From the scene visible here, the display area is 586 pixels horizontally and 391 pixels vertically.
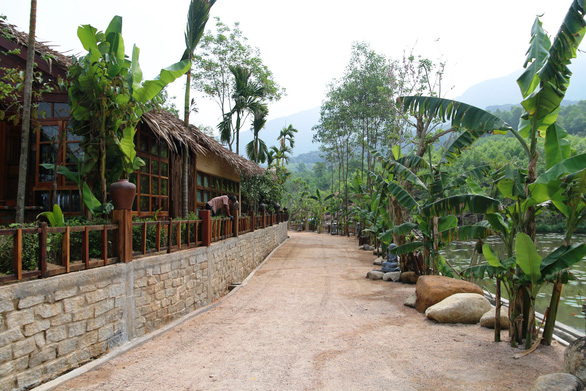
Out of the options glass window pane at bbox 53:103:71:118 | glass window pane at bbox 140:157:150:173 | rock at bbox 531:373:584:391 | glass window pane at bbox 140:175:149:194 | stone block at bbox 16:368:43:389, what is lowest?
rock at bbox 531:373:584:391

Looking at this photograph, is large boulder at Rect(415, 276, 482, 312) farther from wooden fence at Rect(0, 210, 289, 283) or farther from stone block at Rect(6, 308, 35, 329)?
stone block at Rect(6, 308, 35, 329)

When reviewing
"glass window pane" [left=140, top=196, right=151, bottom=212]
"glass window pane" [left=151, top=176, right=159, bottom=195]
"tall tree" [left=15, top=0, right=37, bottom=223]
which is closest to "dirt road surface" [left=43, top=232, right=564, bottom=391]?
"tall tree" [left=15, top=0, right=37, bottom=223]

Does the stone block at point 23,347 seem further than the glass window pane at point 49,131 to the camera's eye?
No

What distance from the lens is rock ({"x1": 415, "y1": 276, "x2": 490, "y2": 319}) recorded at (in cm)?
744

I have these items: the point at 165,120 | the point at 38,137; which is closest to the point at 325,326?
the point at 165,120

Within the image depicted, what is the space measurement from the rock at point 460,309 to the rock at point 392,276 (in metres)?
4.40

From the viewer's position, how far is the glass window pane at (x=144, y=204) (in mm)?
9227

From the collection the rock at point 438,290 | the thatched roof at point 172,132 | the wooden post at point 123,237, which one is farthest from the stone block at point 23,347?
the rock at point 438,290

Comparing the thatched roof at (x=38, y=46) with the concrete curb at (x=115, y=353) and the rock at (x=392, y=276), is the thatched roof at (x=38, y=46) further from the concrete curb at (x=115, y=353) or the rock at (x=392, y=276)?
the rock at (x=392, y=276)

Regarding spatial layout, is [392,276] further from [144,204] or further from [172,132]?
[172,132]

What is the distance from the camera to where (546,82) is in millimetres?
4746

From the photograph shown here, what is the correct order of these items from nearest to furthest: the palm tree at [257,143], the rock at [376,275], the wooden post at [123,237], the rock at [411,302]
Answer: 1. the wooden post at [123,237]
2. the rock at [411,302]
3. the rock at [376,275]
4. the palm tree at [257,143]

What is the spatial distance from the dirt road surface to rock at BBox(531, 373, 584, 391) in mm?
398

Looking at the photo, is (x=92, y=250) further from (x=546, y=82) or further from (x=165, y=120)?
(x=546, y=82)
